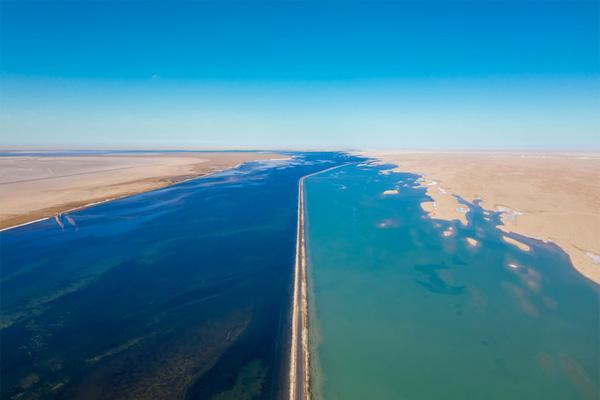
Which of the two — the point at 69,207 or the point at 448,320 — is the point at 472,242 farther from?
the point at 69,207

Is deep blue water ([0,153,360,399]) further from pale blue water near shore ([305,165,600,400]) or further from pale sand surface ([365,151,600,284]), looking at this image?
pale sand surface ([365,151,600,284])

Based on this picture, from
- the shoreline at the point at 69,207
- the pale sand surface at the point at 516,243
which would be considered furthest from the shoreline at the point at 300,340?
the shoreline at the point at 69,207

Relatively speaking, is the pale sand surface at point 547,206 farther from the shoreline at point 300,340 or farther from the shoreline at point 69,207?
the shoreline at point 69,207

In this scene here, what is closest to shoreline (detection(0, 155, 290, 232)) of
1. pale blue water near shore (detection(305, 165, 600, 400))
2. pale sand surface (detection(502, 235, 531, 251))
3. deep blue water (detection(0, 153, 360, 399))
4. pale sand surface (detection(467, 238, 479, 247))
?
deep blue water (detection(0, 153, 360, 399))

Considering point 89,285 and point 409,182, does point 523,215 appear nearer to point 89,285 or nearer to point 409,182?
point 409,182

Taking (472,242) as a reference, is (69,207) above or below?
above

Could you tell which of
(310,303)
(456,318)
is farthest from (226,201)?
(456,318)

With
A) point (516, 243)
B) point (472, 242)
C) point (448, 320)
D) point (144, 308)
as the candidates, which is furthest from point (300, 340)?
point (516, 243)
